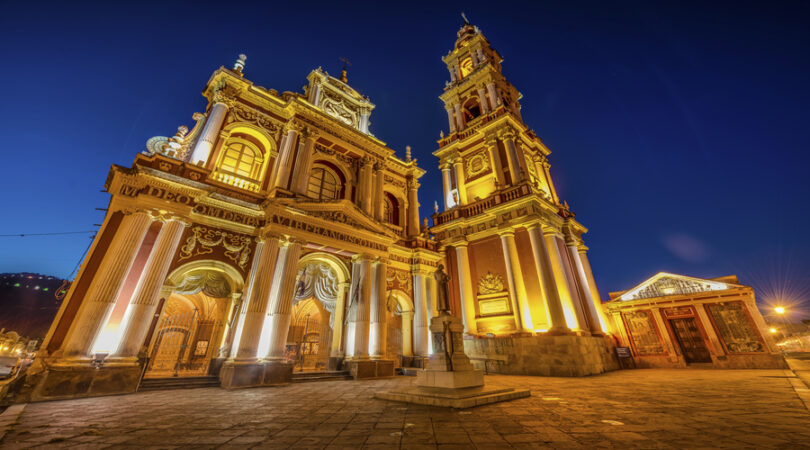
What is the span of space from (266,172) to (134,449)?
10.8 meters

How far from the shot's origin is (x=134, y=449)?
9.21 ft

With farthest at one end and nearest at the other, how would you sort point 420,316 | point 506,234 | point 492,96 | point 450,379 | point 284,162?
point 492,96 → point 420,316 → point 506,234 → point 284,162 → point 450,379

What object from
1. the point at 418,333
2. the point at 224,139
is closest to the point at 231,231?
the point at 224,139

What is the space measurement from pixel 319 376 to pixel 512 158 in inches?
533

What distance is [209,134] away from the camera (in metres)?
10.9

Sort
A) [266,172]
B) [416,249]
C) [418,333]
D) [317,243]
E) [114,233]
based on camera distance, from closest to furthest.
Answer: [114,233], [317,243], [266,172], [418,333], [416,249]

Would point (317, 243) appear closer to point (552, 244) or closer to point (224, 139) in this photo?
point (224, 139)

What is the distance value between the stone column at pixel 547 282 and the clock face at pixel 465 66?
1554 centimetres

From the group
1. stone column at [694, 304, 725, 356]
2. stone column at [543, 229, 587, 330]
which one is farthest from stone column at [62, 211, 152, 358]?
stone column at [694, 304, 725, 356]

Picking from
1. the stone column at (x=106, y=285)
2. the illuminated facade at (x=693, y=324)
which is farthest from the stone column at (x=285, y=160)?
the illuminated facade at (x=693, y=324)

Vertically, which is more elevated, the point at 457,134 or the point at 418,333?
the point at 457,134

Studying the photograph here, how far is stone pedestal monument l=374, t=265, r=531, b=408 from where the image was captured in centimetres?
523

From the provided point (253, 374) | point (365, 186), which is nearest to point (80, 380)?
point (253, 374)

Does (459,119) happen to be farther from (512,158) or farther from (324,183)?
(324,183)
